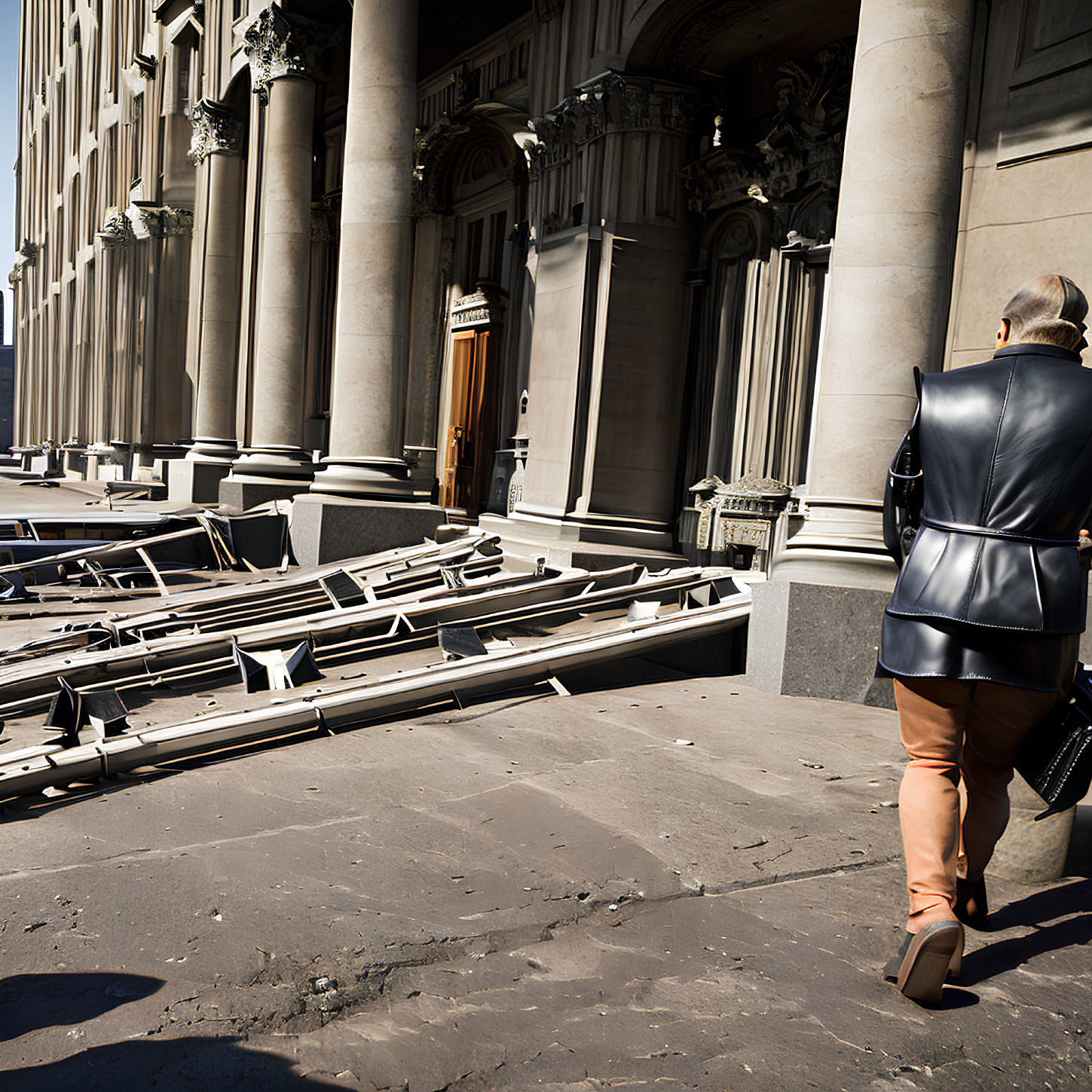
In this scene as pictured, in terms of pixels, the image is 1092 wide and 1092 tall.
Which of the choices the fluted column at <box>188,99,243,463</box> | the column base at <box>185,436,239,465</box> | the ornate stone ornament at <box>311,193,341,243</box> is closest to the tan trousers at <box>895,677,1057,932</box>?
the column base at <box>185,436,239,465</box>

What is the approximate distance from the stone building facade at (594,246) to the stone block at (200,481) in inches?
1.9

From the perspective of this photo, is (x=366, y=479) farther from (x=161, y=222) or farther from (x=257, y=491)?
(x=161, y=222)

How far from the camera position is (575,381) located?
1051 centimetres

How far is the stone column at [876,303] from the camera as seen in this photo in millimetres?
6098

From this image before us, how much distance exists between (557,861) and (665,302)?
805 cm

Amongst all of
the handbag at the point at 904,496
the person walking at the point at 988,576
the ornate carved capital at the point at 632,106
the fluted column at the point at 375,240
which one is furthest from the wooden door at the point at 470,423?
the person walking at the point at 988,576

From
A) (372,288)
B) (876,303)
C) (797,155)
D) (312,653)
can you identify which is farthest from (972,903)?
(372,288)

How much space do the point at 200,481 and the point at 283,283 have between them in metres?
3.85

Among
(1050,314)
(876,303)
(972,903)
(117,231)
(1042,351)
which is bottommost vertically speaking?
(972,903)

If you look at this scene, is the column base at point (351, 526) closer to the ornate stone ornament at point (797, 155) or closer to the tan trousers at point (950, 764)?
the ornate stone ornament at point (797, 155)

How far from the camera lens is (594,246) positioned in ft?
34.1

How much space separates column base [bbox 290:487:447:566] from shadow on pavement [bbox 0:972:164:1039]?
8.35m

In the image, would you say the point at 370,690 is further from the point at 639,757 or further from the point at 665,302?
the point at 665,302

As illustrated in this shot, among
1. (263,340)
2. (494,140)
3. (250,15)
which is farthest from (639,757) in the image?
(250,15)
